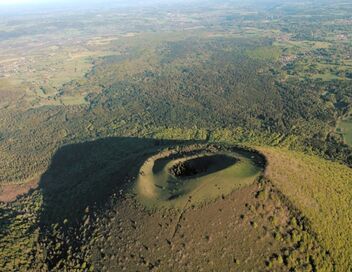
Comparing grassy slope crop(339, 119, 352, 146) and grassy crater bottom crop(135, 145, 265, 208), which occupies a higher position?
grassy crater bottom crop(135, 145, 265, 208)

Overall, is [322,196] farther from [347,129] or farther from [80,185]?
[347,129]

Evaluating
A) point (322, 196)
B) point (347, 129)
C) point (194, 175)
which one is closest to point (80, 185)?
point (194, 175)

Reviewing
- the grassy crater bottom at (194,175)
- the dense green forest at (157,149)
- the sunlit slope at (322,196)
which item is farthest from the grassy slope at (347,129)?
the grassy crater bottom at (194,175)

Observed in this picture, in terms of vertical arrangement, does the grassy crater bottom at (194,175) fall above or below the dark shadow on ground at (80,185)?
above

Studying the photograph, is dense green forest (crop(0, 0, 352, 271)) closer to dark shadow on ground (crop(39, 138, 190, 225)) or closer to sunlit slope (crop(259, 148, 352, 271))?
sunlit slope (crop(259, 148, 352, 271))

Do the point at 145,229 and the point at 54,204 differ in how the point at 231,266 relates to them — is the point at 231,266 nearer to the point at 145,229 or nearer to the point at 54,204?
the point at 145,229

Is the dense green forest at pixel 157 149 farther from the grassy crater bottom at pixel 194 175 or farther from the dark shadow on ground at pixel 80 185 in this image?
the grassy crater bottom at pixel 194 175

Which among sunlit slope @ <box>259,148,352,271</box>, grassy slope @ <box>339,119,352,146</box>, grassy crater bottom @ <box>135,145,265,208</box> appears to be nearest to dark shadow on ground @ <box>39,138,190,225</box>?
grassy crater bottom @ <box>135,145,265,208</box>
